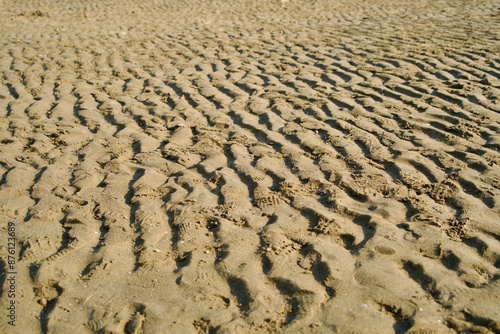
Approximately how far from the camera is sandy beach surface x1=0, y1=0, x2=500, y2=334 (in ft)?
6.73

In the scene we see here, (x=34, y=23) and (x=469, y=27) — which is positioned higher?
(x=469, y=27)

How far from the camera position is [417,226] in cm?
252

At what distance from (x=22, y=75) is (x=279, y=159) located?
3654mm

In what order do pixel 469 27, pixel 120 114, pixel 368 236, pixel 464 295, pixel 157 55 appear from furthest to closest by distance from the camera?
pixel 469 27
pixel 157 55
pixel 120 114
pixel 368 236
pixel 464 295

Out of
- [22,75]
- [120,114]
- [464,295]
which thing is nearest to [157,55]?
[22,75]

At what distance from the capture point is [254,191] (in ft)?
9.57

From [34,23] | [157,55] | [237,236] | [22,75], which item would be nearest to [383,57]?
[157,55]

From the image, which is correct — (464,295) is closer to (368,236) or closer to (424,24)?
(368,236)

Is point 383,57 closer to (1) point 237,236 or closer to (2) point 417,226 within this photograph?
(2) point 417,226

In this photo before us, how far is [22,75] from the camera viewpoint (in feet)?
17.3

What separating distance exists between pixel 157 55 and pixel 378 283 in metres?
4.85

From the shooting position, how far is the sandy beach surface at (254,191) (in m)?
2.05

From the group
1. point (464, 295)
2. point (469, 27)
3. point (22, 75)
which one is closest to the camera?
point (464, 295)

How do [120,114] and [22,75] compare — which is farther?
[22,75]
